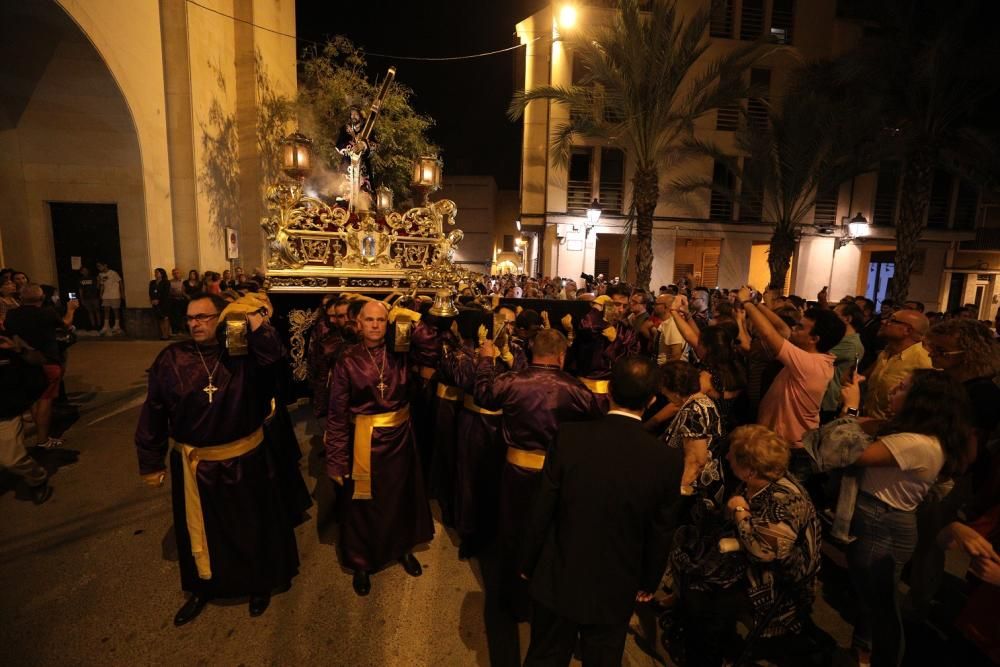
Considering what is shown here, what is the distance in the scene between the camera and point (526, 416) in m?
2.99

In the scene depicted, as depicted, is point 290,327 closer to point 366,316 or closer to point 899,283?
point 366,316

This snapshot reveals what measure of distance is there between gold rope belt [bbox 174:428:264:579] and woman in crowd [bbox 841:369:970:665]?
3.62m

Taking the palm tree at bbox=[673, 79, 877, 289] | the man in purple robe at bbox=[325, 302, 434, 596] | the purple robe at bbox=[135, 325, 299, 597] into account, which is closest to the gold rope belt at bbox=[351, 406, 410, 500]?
the man in purple robe at bbox=[325, 302, 434, 596]

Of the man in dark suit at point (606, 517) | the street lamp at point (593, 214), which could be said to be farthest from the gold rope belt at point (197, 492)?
the street lamp at point (593, 214)

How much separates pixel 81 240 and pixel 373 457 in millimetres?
14113

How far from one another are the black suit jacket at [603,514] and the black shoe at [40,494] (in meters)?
5.05

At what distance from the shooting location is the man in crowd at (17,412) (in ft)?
14.5

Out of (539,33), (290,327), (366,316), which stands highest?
(539,33)

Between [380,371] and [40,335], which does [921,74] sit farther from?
[40,335]

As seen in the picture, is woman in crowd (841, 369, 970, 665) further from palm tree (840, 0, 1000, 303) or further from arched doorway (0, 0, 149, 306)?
arched doorway (0, 0, 149, 306)

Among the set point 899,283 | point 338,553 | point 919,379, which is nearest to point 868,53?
point 899,283

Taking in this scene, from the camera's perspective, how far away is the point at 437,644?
9.94 feet

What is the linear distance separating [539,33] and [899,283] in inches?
609

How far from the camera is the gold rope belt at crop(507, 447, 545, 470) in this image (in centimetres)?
306
